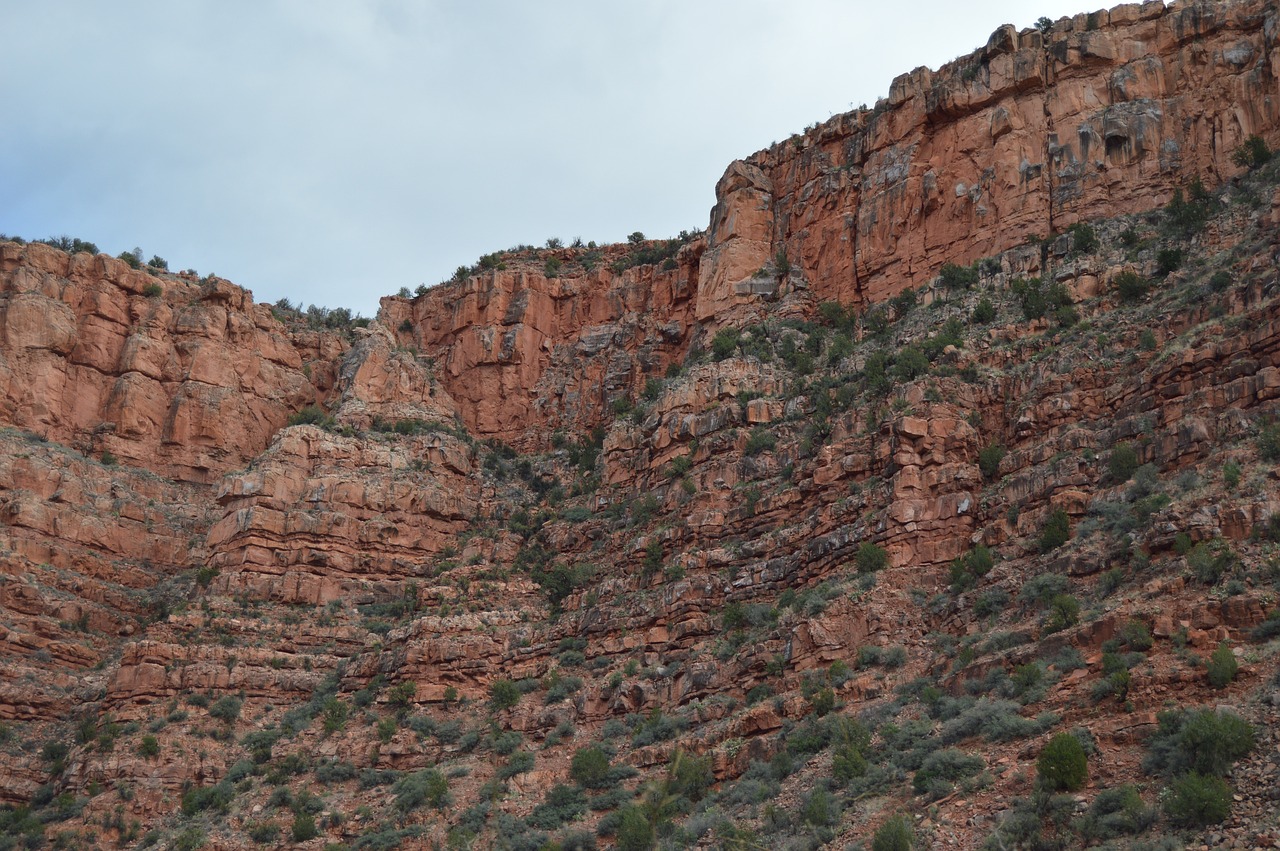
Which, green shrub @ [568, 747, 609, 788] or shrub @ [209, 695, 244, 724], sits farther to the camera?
shrub @ [209, 695, 244, 724]

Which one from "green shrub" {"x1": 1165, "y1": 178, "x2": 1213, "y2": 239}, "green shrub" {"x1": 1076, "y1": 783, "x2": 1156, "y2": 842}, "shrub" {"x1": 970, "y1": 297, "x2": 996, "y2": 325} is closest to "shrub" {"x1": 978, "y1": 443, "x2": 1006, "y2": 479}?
"shrub" {"x1": 970, "y1": 297, "x2": 996, "y2": 325}

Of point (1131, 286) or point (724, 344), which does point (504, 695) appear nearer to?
point (724, 344)

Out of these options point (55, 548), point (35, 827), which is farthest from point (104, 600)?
point (35, 827)

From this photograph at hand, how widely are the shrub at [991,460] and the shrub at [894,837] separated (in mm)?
14657

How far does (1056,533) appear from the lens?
33.2 metres

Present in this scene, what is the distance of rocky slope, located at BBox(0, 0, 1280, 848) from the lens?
28.6 m

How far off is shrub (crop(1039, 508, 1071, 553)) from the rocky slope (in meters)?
0.08

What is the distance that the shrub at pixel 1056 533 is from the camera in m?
33.2

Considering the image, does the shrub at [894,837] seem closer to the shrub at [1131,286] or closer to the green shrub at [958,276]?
the shrub at [1131,286]

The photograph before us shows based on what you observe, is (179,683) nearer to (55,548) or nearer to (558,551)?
(55,548)

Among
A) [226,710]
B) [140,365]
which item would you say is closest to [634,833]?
[226,710]

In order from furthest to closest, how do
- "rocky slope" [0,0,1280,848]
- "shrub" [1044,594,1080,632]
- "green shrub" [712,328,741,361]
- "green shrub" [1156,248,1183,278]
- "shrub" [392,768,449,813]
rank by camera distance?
"green shrub" [712,328,741,361]
"green shrub" [1156,248,1183,278]
"shrub" [392,768,449,813]
"shrub" [1044,594,1080,632]
"rocky slope" [0,0,1280,848]

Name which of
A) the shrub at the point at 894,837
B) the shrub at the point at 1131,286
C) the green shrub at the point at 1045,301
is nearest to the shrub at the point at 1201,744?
the shrub at the point at 894,837

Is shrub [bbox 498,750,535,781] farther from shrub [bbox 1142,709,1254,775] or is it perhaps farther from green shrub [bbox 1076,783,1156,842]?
shrub [bbox 1142,709,1254,775]
